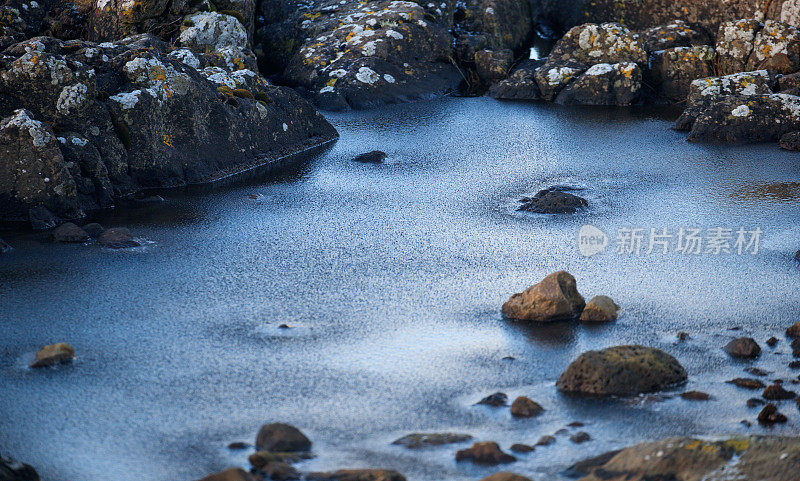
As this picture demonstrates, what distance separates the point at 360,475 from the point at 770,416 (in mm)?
2186

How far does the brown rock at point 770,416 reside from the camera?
437 cm

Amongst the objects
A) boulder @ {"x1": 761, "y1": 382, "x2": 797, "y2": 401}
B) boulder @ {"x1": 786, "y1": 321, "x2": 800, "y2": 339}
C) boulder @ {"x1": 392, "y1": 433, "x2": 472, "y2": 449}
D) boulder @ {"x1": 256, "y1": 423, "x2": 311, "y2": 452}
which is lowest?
boulder @ {"x1": 392, "y1": 433, "x2": 472, "y2": 449}

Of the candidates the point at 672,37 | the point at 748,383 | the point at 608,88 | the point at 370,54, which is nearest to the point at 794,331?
the point at 748,383

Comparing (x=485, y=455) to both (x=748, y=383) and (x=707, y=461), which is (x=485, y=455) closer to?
(x=707, y=461)

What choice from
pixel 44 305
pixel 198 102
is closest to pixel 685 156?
pixel 198 102

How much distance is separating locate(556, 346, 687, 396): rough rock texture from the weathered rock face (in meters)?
5.54

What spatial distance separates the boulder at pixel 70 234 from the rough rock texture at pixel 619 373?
4.73m

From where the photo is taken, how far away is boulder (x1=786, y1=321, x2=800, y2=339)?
548 cm

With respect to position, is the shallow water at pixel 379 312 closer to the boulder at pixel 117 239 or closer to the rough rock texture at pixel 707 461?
the boulder at pixel 117 239

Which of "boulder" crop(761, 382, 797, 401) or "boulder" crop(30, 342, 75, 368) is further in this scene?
"boulder" crop(30, 342, 75, 368)

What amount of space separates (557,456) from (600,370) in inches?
32.7

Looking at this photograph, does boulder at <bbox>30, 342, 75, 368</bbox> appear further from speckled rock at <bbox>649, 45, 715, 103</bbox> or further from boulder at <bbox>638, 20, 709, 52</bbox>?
boulder at <bbox>638, 20, 709, 52</bbox>

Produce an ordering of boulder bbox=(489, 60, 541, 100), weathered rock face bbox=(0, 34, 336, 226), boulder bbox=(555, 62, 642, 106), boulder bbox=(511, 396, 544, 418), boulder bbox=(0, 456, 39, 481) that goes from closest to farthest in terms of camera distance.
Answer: boulder bbox=(0, 456, 39, 481), boulder bbox=(511, 396, 544, 418), weathered rock face bbox=(0, 34, 336, 226), boulder bbox=(555, 62, 642, 106), boulder bbox=(489, 60, 541, 100)

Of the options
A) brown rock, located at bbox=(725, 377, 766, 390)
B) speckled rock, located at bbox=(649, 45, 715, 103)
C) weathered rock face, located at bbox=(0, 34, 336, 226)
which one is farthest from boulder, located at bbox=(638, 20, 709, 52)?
brown rock, located at bbox=(725, 377, 766, 390)
